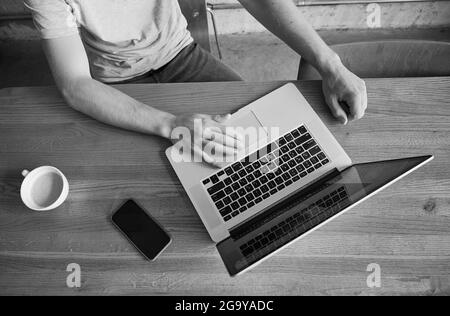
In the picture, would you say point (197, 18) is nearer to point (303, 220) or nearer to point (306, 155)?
point (306, 155)

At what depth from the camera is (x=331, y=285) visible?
723 millimetres

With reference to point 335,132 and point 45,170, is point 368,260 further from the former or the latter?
point 45,170

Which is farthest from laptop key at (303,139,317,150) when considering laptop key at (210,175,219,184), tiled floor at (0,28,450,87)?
tiled floor at (0,28,450,87)

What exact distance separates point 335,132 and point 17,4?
1874mm

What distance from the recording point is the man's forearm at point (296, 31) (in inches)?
36.4

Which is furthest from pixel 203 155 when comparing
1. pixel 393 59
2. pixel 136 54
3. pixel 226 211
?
pixel 393 59

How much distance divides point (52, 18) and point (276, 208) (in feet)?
2.34

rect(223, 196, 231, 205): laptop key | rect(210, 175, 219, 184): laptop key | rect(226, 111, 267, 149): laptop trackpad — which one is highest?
rect(226, 111, 267, 149): laptop trackpad

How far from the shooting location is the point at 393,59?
98cm

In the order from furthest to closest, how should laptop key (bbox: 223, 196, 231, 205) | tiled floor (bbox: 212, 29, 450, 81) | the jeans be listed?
tiled floor (bbox: 212, 29, 450, 81)
the jeans
laptop key (bbox: 223, 196, 231, 205)

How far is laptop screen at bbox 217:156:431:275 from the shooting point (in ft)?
2.25

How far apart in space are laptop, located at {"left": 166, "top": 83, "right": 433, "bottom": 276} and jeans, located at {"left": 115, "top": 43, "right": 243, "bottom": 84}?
35 cm

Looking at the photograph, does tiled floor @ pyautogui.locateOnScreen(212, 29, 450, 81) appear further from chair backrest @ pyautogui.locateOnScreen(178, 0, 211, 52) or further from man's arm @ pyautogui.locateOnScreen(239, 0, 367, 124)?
man's arm @ pyautogui.locateOnScreen(239, 0, 367, 124)
